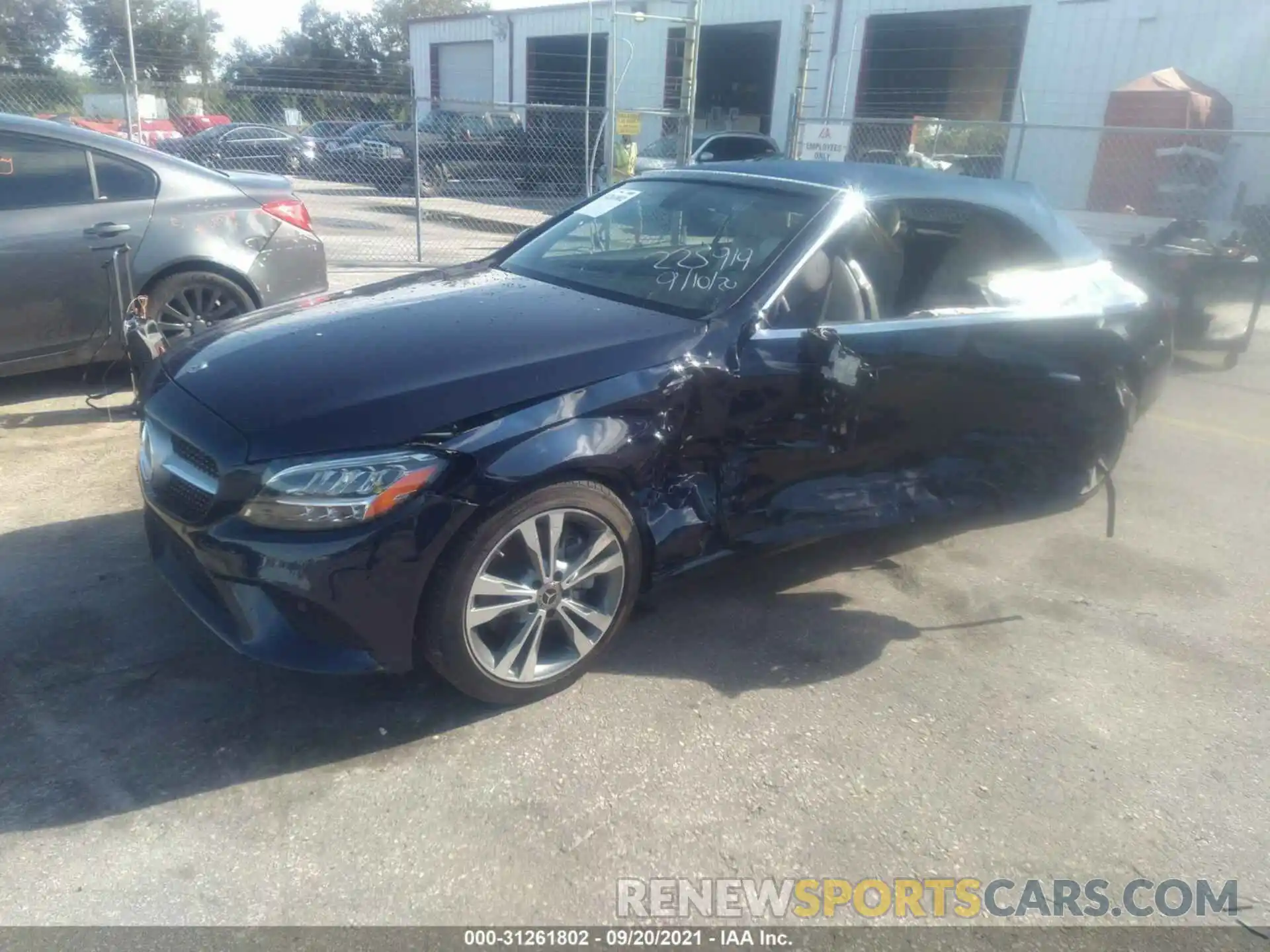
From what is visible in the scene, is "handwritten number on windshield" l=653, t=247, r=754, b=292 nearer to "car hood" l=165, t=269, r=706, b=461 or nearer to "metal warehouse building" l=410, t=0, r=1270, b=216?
"car hood" l=165, t=269, r=706, b=461

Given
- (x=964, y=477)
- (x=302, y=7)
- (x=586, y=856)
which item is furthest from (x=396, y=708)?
(x=302, y=7)

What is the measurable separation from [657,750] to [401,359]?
1415mm

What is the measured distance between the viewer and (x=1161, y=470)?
595 centimetres

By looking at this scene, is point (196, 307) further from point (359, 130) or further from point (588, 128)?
point (359, 130)

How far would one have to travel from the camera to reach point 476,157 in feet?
65.7

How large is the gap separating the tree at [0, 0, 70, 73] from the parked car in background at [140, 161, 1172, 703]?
42.2 meters

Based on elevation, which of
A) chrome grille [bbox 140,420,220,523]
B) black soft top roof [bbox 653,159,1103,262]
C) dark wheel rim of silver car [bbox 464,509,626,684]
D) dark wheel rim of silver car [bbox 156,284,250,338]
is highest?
black soft top roof [bbox 653,159,1103,262]

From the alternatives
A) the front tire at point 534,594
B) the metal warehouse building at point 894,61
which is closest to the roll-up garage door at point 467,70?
the metal warehouse building at point 894,61

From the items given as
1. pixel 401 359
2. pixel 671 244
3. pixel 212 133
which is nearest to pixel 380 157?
pixel 212 133

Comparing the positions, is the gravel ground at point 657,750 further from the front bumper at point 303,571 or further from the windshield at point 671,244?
the windshield at point 671,244

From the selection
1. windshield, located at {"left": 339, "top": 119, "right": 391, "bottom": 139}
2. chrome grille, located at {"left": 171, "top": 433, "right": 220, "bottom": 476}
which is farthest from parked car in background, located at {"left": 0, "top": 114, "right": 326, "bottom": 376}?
windshield, located at {"left": 339, "top": 119, "right": 391, "bottom": 139}

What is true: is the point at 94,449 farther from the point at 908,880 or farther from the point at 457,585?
the point at 908,880

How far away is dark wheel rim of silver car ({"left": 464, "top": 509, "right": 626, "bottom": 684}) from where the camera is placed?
9.79ft

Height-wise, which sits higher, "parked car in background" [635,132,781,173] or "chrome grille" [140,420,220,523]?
"parked car in background" [635,132,781,173]
